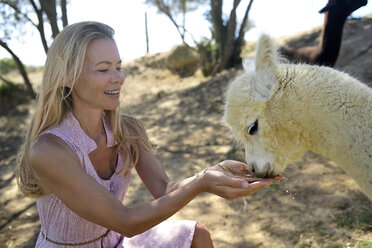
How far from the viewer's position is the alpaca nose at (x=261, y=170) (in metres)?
2.14

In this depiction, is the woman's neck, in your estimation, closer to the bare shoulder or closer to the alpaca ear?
the bare shoulder

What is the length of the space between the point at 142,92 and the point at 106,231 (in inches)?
317

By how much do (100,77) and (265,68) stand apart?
0.96 metres

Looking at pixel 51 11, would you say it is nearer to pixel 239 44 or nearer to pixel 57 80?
pixel 57 80

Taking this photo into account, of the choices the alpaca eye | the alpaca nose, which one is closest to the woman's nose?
the alpaca eye

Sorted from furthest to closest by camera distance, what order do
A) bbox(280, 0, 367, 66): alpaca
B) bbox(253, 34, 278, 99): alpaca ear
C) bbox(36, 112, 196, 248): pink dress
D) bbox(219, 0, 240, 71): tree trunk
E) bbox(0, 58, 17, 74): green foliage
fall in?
bbox(0, 58, 17, 74): green foliage < bbox(219, 0, 240, 71): tree trunk < bbox(280, 0, 367, 66): alpaca < bbox(253, 34, 278, 99): alpaca ear < bbox(36, 112, 196, 248): pink dress

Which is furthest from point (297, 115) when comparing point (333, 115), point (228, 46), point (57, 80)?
point (228, 46)

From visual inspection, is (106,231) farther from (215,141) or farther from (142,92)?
(142,92)

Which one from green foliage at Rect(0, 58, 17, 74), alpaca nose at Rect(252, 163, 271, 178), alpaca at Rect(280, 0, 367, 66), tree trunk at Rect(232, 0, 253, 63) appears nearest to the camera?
alpaca nose at Rect(252, 163, 271, 178)

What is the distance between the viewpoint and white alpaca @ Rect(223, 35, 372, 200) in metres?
1.80

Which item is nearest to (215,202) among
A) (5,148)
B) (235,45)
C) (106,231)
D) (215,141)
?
(215,141)

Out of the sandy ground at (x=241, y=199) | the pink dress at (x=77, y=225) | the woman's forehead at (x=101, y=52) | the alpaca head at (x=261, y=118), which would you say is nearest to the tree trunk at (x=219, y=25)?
the sandy ground at (x=241, y=199)

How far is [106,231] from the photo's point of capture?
201 cm

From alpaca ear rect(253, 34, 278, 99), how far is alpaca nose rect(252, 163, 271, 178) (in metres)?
0.44
